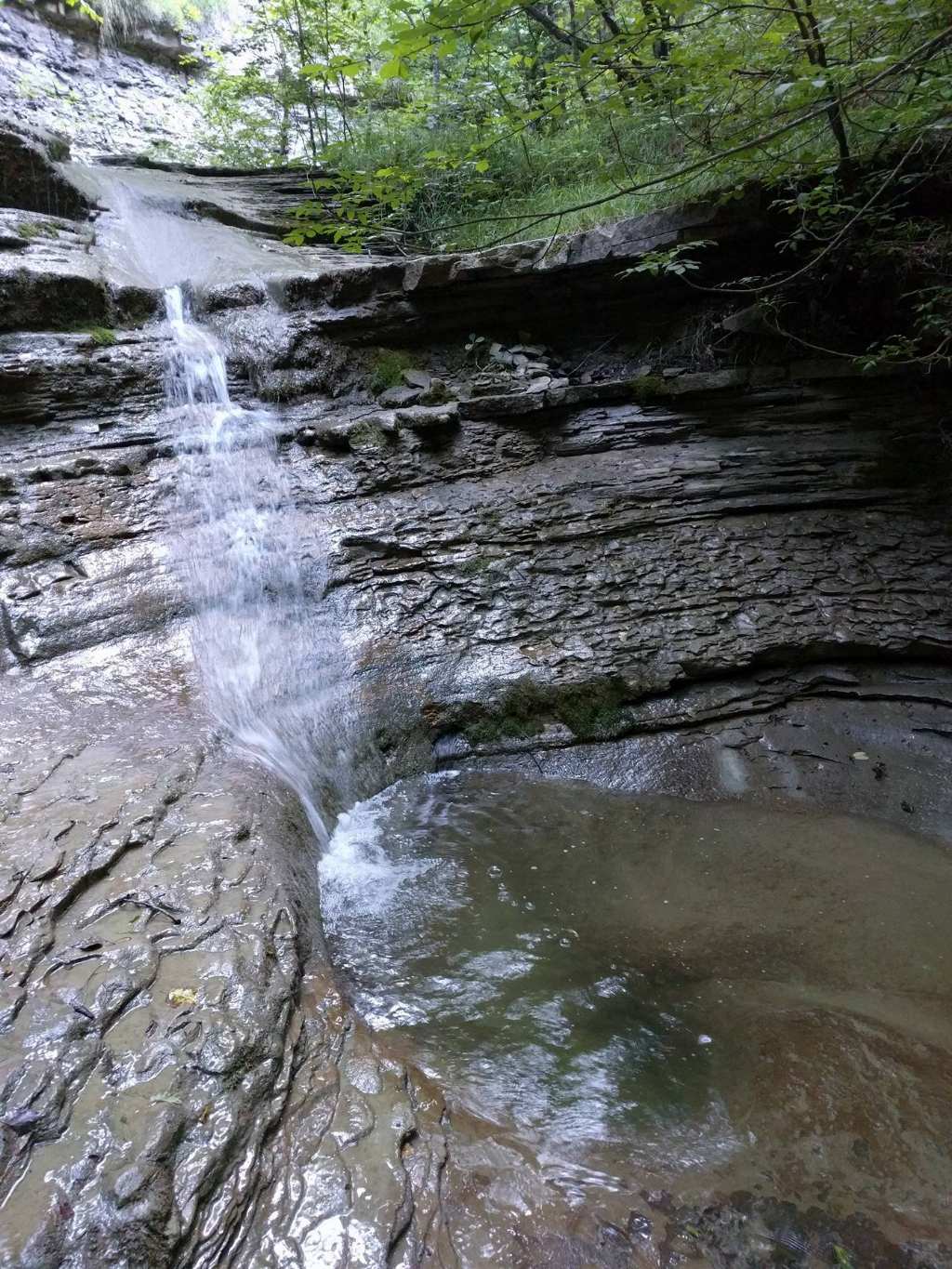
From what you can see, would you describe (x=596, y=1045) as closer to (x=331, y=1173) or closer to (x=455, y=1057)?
(x=455, y=1057)

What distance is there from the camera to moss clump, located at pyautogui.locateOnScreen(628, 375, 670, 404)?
591 cm

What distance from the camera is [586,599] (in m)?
5.30

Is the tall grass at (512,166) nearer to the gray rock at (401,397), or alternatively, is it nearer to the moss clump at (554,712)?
the gray rock at (401,397)

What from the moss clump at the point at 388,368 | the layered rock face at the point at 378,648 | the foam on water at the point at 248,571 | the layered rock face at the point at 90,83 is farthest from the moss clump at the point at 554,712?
the layered rock face at the point at 90,83

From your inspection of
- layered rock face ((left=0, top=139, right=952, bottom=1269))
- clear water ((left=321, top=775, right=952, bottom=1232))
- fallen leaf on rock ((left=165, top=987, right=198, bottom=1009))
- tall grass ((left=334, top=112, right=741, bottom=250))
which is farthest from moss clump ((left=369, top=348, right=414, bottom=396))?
fallen leaf on rock ((left=165, top=987, right=198, bottom=1009))

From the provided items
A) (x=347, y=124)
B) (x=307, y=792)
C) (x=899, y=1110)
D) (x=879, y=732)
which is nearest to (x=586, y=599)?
(x=879, y=732)

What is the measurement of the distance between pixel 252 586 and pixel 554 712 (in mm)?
2469

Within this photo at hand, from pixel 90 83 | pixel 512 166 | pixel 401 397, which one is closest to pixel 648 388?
pixel 401 397

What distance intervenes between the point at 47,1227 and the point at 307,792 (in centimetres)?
250

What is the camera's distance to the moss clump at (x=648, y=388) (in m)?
5.91

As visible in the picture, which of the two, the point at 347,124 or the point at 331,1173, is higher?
the point at 347,124

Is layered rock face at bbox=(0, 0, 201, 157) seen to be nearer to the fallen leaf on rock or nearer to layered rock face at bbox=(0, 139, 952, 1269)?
layered rock face at bbox=(0, 139, 952, 1269)

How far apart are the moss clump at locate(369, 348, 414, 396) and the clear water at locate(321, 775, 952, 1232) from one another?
419cm

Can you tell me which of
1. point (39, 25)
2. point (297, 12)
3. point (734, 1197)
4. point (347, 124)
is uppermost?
point (39, 25)
